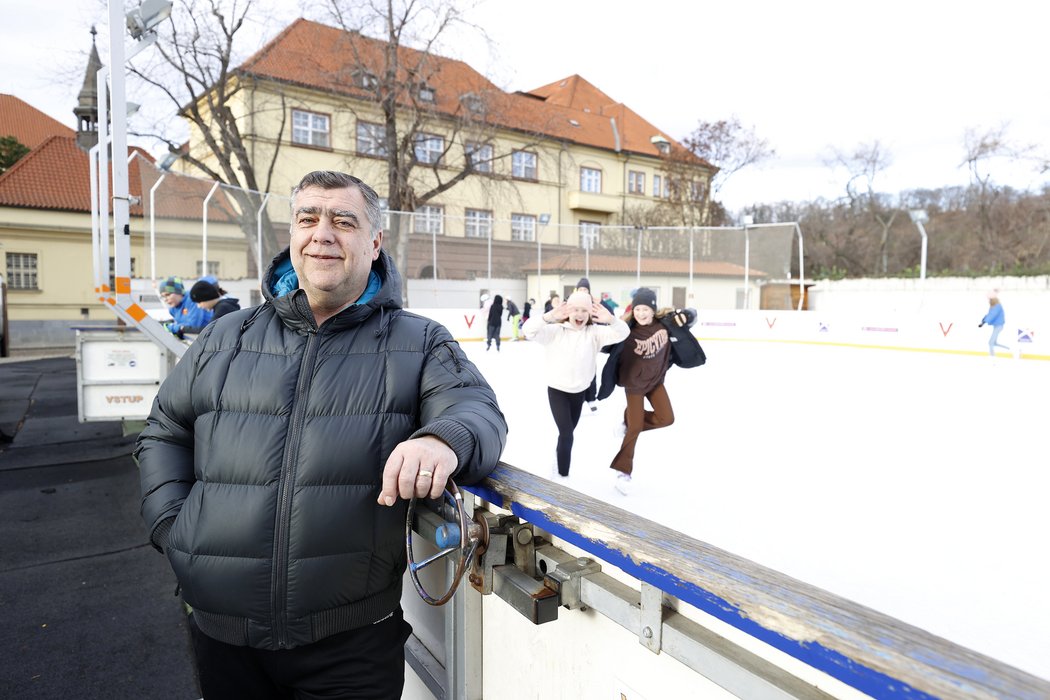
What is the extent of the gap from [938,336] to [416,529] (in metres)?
17.4

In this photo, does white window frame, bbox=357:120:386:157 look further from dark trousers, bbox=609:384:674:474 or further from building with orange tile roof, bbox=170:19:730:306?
dark trousers, bbox=609:384:674:474

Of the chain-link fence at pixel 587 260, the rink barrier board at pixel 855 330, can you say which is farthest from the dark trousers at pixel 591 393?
the chain-link fence at pixel 587 260

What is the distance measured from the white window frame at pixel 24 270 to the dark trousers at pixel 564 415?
2351cm

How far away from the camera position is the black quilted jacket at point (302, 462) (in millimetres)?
1254

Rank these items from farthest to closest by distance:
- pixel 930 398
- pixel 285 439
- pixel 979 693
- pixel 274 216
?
pixel 274 216 < pixel 930 398 < pixel 285 439 < pixel 979 693

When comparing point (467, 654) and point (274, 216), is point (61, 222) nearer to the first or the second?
point (274, 216)

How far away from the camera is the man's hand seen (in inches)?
42.9

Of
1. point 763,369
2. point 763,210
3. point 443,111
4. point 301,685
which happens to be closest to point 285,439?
point 301,685

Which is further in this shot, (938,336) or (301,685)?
(938,336)

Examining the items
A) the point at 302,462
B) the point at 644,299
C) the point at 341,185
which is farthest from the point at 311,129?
the point at 302,462

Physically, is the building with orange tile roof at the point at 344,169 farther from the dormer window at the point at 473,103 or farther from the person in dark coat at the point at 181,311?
the person in dark coat at the point at 181,311

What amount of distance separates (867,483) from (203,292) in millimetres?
6164

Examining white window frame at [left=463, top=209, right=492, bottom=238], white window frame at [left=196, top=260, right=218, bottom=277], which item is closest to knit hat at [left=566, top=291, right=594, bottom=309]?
white window frame at [left=196, top=260, right=218, bottom=277]

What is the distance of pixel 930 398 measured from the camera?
930cm
